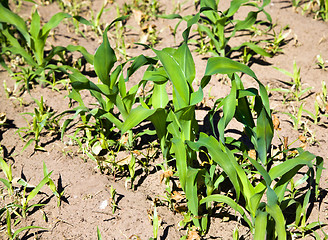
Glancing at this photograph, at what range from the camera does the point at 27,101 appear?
291cm

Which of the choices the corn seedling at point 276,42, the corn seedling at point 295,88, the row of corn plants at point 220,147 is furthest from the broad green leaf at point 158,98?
the corn seedling at point 276,42

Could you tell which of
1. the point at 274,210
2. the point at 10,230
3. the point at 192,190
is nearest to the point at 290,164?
the point at 274,210

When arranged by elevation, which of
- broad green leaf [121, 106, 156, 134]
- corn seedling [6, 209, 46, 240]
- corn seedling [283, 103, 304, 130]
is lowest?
corn seedling [6, 209, 46, 240]

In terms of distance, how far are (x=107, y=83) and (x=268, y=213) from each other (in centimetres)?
116

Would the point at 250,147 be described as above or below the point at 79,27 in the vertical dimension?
below

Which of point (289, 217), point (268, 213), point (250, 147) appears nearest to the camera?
point (268, 213)

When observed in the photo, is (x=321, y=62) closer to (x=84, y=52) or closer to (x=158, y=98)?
(x=158, y=98)

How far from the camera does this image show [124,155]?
2.44 metres

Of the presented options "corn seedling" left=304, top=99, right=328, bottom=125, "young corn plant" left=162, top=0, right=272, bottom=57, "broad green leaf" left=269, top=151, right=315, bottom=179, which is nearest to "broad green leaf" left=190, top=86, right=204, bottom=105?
"broad green leaf" left=269, top=151, right=315, bottom=179

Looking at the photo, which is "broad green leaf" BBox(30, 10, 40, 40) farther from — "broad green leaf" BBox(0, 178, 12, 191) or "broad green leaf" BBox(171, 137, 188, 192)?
"broad green leaf" BBox(171, 137, 188, 192)

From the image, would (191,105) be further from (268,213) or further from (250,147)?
(250,147)

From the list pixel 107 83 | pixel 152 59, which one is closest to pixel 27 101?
pixel 107 83

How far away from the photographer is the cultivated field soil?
80.7 inches

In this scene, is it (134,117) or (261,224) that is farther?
(134,117)
